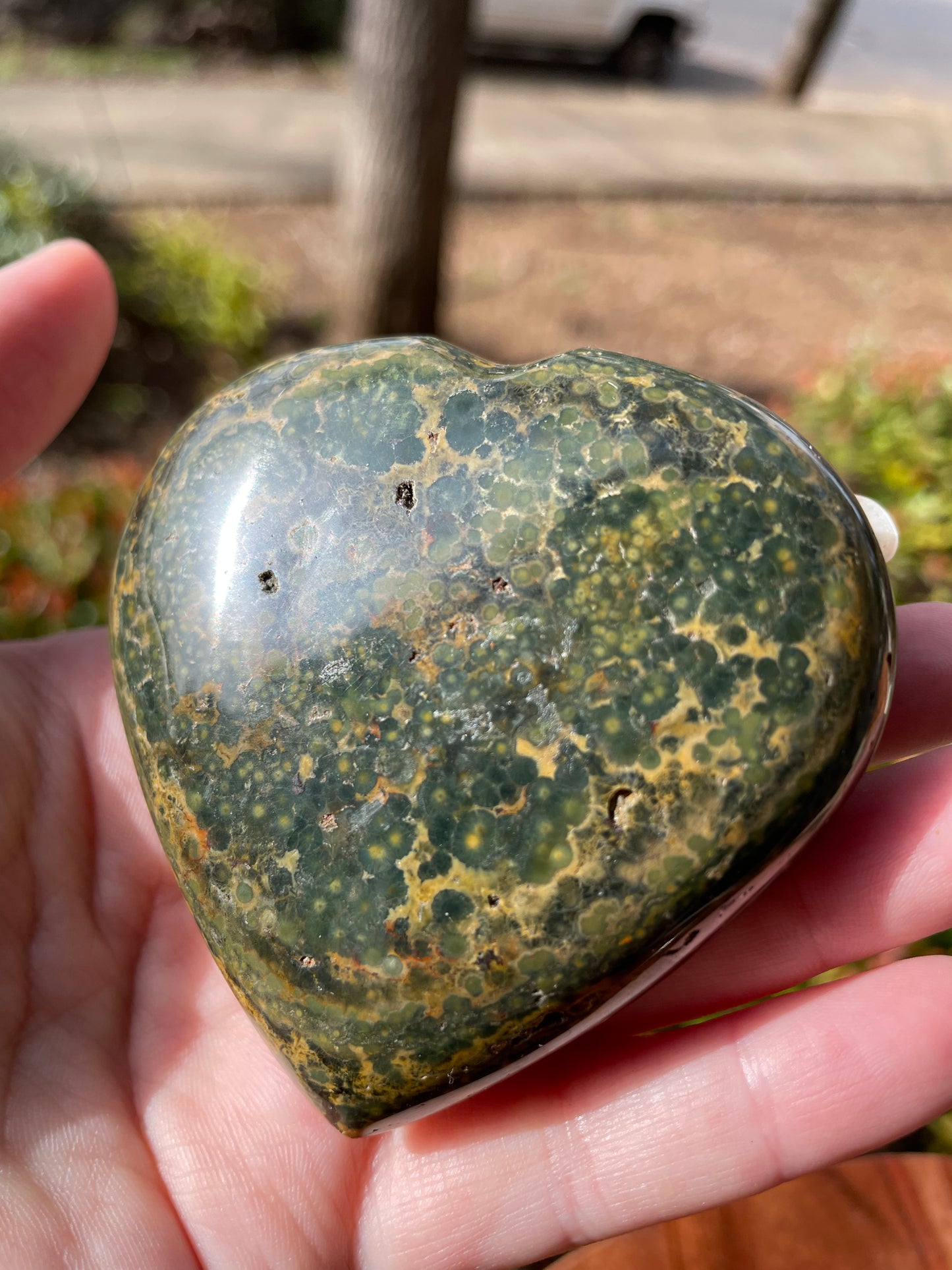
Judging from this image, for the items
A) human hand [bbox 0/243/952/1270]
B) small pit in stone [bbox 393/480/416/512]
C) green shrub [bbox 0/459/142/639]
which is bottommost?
green shrub [bbox 0/459/142/639]

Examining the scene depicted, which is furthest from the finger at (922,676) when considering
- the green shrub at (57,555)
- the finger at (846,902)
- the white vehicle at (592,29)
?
the white vehicle at (592,29)

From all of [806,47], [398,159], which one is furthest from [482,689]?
[806,47]

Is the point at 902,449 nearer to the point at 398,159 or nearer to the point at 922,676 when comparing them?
the point at 922,676

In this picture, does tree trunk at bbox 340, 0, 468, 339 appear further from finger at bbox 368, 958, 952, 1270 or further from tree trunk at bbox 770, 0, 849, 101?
tree trunk at bbox 770, 0, 849, 101

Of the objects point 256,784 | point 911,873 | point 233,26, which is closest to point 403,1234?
point 256,784

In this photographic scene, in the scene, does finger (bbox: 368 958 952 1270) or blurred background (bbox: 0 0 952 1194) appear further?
blurred background (bbox: 0 0 952 1194)

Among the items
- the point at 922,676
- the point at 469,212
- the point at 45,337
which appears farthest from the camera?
the point at 469,212

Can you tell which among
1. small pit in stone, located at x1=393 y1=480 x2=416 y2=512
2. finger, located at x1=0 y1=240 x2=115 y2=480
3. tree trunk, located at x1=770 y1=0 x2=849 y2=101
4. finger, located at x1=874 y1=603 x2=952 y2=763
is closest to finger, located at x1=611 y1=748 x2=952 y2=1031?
finger, located at x1=874 y1=603 x2=952 y2=763
